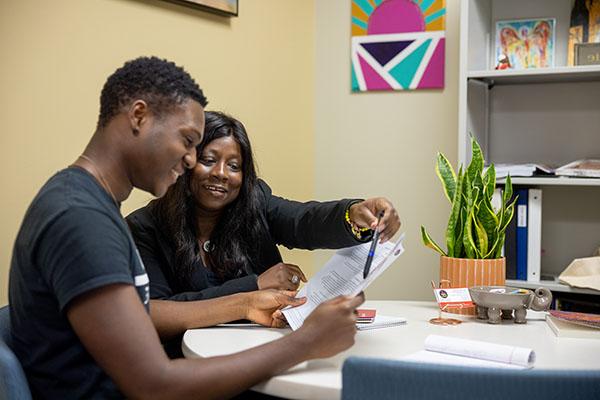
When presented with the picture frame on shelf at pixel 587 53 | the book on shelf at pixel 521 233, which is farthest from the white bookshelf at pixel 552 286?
the picture frame on shelf at pixel 587 53

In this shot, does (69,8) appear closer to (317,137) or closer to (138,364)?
(138,364)

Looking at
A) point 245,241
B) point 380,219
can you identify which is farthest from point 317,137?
point 380,219

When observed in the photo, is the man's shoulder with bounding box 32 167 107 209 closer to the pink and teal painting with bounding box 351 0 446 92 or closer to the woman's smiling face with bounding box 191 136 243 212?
the woman's smiling face with bounding box 191 136 243 212

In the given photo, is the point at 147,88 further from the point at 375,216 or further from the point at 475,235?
the point at 475,235

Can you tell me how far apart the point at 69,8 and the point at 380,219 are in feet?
4.00

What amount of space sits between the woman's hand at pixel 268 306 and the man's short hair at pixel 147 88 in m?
0.61

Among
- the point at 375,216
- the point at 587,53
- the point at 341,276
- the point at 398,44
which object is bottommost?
the point at 341,276

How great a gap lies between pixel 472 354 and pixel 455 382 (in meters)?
0.52

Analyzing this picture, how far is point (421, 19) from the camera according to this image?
3320 mm

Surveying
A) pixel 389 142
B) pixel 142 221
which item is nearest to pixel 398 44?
pixel 389 142

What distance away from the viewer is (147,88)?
4.39 ft

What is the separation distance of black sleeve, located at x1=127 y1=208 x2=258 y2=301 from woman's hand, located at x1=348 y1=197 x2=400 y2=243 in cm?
35

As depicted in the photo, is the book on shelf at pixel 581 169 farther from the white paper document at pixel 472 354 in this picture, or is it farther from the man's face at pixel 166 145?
the man's face at pixel 166 145

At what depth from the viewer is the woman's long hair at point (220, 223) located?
2037 mm
